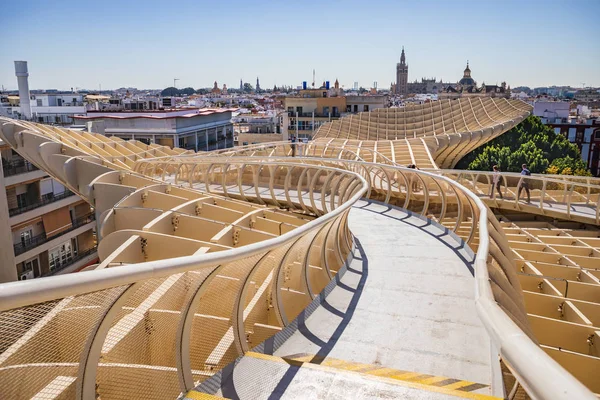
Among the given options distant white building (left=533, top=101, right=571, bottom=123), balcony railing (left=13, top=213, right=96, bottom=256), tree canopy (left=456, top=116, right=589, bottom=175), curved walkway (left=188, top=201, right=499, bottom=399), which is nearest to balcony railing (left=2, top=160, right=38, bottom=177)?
balcony railing (left=13, top=213, right=96, bottom=256)

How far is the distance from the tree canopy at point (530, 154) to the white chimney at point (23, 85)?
39.6 m

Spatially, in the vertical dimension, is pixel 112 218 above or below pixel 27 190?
above

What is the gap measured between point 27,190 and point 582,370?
30745 millimetres

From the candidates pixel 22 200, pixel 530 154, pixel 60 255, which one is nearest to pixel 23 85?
pixel 22 200

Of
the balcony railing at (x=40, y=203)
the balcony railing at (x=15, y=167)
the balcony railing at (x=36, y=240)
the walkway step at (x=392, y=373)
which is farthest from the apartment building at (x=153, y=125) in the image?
the walkway step at (x=392, y=373)

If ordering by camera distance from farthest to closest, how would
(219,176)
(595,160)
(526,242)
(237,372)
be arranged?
(595,160) → (219,176) → (526,242) → (237,372)

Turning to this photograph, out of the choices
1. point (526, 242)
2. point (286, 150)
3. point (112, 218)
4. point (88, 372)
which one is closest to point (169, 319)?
point (88, 372)

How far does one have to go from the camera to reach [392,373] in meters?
4.30

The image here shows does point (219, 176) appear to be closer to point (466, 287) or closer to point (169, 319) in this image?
point (466, 287)

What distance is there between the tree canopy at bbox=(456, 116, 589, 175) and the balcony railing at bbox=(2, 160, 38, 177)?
33.2 metres

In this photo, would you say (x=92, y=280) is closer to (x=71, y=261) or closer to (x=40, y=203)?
(x=40, y=203)

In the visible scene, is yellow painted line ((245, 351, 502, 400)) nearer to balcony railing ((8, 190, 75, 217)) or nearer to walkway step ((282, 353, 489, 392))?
walkway step ((282, 353, 489, 392))

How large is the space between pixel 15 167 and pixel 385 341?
29.6 meters

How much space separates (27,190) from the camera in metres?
29.4
